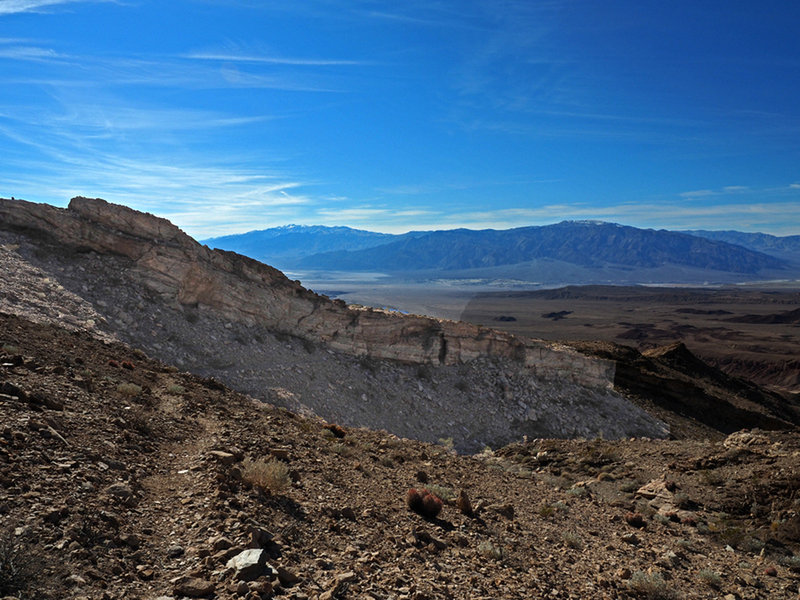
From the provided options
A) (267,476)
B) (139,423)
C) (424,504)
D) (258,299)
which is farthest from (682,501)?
(258,299)

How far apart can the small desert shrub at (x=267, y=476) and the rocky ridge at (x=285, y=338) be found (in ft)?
27.5

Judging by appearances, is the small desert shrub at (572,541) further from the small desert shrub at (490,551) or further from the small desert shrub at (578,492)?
the small desert shrub at (578,492)

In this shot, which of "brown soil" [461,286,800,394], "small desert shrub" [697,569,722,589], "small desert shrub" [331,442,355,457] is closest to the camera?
"small desert shrub" [697,569,722,589]

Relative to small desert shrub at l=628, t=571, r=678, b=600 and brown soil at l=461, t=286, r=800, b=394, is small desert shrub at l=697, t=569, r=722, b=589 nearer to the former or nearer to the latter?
small desert shrub at l=628, t=571, r=678, b=600

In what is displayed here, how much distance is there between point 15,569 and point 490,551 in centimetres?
473

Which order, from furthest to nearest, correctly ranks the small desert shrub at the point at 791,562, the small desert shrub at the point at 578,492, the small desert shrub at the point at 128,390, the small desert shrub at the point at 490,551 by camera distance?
the small desert shrub at the point at 578,492 → the small desert shrub at the point at 128,390 → the small desert shrub at the point at 791,562 → the small desert shrub at the point at 490,551

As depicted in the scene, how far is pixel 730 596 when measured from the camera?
5898mm

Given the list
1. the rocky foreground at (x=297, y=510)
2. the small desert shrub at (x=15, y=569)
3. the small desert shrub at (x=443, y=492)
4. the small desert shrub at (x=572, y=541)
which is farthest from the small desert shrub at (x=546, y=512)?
the small desert shrub at (x=15, y=569)

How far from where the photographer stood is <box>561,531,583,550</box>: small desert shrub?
7046 mm

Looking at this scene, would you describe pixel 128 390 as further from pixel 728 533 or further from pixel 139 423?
pixel 728 533

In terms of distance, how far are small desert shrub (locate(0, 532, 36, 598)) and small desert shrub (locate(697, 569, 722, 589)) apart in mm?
7387

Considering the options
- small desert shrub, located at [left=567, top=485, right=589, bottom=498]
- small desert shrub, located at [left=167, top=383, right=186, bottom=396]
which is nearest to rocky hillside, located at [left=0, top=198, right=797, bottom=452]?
small desert shrub, located at [left=167, top=383, right=186, bottom=396]

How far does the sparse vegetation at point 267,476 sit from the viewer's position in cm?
593

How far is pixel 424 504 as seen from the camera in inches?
267
